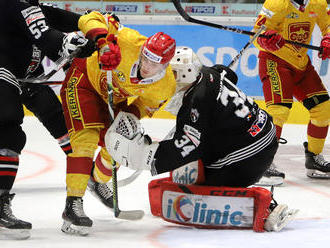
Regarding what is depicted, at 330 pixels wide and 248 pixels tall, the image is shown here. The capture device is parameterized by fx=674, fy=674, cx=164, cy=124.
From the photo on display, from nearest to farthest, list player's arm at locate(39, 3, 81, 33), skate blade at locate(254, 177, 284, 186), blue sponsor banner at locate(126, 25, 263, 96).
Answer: player's arm at locate(39, 3, 81, 33), skate blade at locate(254, 177, 284, 186), blue sponsor banner at locate(126, 25, 263, 96)

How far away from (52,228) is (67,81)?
62 centimetres

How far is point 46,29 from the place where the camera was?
2617mm

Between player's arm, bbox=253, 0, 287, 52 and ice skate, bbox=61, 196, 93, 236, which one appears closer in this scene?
ice skate, bbox=61, 196, 93, 236

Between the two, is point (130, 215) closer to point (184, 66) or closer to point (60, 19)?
point (184, 66)

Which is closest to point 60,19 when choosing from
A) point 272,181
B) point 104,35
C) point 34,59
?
point 34,59

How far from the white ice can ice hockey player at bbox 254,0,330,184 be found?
257mm

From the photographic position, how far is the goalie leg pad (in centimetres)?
267

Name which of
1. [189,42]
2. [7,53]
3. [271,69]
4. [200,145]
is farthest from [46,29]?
[189,42]

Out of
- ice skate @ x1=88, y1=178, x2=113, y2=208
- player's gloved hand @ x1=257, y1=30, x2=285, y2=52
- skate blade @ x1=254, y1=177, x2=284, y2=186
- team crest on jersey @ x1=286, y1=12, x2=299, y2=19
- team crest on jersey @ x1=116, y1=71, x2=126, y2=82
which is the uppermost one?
team crest on jersey @ x1=286, y1=12, x2=299, y2=19

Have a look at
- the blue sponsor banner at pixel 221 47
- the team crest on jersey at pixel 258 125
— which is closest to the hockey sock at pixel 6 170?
the team crest on jersey at pixel 258 125

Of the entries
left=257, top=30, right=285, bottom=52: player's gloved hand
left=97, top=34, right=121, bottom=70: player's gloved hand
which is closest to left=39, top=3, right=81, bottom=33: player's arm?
left=97, top=34, right=121, bottom=70: player's gloved hand

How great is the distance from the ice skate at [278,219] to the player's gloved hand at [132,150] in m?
0.52

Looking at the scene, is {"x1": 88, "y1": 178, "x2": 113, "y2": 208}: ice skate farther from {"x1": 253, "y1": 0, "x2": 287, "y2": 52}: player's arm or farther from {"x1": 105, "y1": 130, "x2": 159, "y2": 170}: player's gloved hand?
{"x1": 253, "y1": 0, "x2": 287, "y2": 52}: player's arm

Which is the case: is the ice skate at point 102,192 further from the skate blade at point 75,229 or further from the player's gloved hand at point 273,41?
the player's gloved hand at point 273,41
